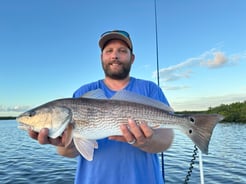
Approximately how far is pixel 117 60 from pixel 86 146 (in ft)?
3.87

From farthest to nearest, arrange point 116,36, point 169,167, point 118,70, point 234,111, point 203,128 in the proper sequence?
point 234,111
point 169,167
point 116,36
point 118,70
point 203,128

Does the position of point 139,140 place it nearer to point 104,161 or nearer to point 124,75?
point 104,161

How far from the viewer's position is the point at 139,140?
2723 millimetres

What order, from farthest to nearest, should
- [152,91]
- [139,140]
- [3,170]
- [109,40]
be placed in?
[3,170] → [109,40] → [152,91] → [139,140]

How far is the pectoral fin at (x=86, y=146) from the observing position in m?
2.75

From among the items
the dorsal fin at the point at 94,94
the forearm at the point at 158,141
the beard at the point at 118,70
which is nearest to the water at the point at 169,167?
the forearm at the point at 158,141

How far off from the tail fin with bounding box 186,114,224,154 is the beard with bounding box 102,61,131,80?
3.52ft

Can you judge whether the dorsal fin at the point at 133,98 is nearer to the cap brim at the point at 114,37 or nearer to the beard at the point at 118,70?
the beard at the point at 118,70

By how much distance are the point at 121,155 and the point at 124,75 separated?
3.37 ft

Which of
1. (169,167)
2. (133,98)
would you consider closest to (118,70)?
(133,98)

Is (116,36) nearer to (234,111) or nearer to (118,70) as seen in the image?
(118,70)

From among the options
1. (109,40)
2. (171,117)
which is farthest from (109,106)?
(109,40)

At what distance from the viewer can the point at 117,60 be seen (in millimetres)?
3338

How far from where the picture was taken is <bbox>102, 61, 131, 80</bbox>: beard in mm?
3320
